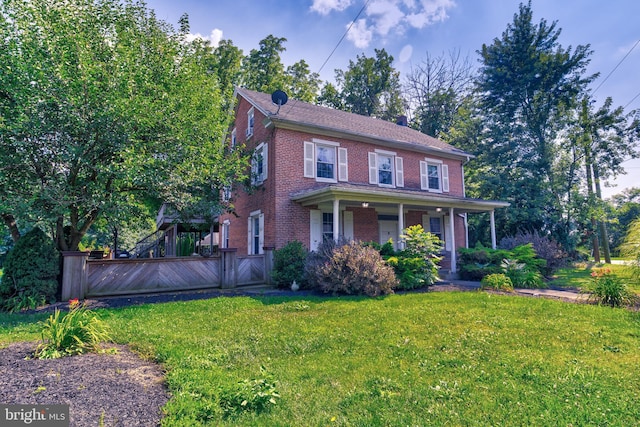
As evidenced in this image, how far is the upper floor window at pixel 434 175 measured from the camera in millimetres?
16438

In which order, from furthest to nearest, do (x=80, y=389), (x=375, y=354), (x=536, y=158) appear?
(x=536, y=158), (x=375, y=354), (x=80, y=389)

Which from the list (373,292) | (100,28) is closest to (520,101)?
(373,292)

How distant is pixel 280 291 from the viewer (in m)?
9.98

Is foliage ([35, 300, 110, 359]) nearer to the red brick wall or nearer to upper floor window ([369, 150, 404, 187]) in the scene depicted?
the red brick wall

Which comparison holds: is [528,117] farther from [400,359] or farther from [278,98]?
[400,359]

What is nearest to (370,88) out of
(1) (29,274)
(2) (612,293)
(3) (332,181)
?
(3) (332,181)

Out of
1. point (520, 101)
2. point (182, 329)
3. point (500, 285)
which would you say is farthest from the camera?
point (520, 101)

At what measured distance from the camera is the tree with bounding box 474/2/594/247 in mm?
19953

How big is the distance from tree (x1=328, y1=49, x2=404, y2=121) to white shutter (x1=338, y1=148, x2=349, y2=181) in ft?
61.9

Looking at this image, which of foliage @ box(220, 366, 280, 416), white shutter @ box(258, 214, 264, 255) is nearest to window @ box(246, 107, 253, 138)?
white shutter @ box(258, 214, 264, 255)

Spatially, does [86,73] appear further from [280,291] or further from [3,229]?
[280,291]

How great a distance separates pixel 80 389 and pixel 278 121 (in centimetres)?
1062

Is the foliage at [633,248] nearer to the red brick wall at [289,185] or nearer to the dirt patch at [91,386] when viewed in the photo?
the red brick wall at [289,185]

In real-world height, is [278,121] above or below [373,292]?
above
